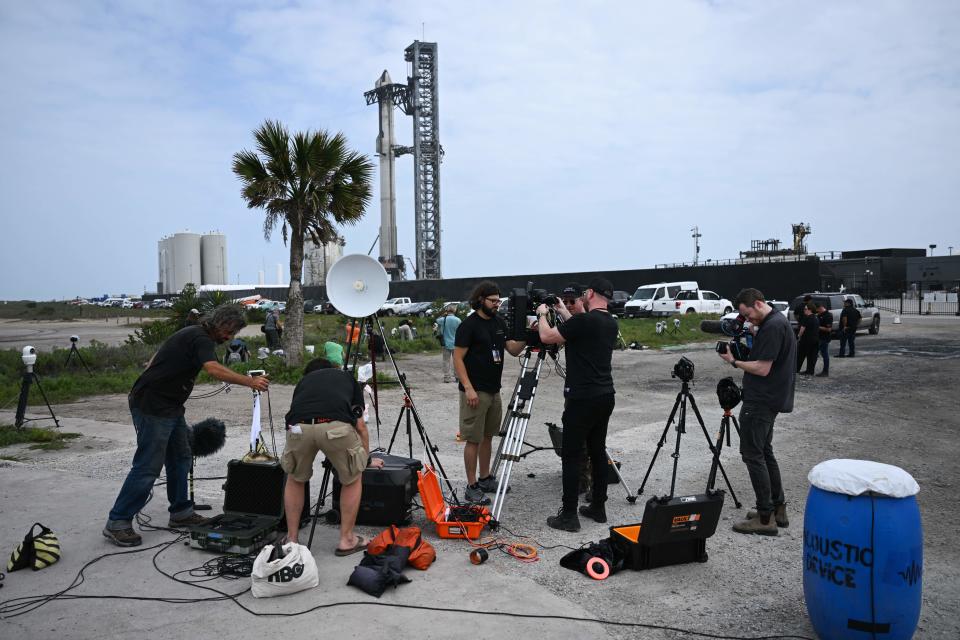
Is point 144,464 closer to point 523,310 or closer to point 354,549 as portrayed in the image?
point 354,549

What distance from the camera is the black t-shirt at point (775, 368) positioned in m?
5.02

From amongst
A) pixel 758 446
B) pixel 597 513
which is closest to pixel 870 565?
pixel 758 446

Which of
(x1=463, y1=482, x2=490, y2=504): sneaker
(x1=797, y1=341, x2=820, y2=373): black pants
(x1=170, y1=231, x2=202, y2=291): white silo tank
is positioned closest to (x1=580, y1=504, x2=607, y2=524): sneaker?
(x1=463, y1=482, x2=490, y2=504): sneaker

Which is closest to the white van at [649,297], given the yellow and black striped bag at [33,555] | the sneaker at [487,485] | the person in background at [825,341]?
the person in background at [825,341]

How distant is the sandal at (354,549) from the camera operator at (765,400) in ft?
9.57

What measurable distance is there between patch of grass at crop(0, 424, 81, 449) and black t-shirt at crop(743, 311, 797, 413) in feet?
27.9

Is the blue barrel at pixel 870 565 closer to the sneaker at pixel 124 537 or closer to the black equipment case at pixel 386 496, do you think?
the black equipment case at pixel 386 496

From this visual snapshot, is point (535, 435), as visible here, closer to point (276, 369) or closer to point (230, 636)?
point (230, 636)

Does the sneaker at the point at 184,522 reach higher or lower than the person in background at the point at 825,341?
lower

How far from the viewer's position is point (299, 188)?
15.4 m

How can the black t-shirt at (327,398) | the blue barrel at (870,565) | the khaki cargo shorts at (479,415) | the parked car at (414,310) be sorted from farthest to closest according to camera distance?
1. the parked car at (414,310)
2. the khaki cargo shorts at (479,415)
3. the black t-shirt at (327,398)
4. the blue barrel at (870,565)

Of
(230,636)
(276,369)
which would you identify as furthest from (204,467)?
(276,369)

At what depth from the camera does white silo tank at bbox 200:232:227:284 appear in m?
125

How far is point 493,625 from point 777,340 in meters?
3.03
